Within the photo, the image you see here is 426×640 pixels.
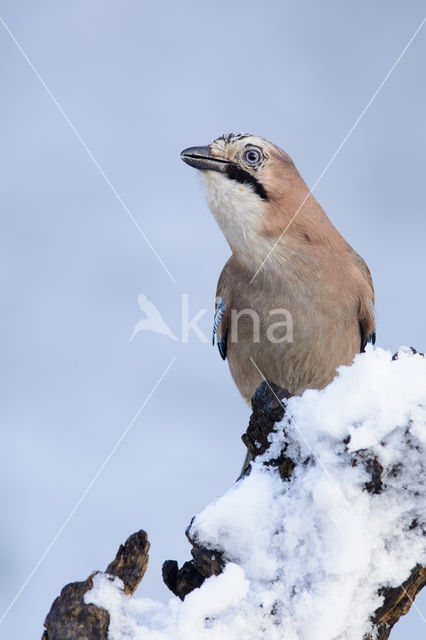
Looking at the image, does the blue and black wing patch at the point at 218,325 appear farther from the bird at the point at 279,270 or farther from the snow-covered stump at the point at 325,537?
the snow-covered stump at the point at 325,537

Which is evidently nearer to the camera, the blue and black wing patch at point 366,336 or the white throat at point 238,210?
the white throat at point 238,210

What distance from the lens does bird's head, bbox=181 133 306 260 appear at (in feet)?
15.6

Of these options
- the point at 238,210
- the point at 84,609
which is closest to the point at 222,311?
the point at 238,210

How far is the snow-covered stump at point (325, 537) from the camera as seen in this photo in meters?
2.17

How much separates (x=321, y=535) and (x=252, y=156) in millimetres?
3073

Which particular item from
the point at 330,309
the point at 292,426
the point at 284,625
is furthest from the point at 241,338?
the point at 284,625

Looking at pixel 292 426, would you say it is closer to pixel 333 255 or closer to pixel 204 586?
pixel 204 586

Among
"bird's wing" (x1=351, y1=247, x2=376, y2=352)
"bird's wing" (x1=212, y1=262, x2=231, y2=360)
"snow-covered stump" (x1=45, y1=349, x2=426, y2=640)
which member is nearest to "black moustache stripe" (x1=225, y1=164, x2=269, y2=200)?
"bird's wing" (x1=212, y1=262, x2=231, y2=360)

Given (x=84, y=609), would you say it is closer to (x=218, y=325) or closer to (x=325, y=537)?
(x=325, y=537)

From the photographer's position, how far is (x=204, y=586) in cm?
223

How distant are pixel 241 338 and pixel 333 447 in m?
2.73

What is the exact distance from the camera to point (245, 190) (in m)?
4.77

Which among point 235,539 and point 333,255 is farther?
point 333,255

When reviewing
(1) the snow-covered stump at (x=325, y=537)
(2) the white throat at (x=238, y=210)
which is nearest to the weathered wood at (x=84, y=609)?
(1) the snow-covered stump at (x=325, y=537)
